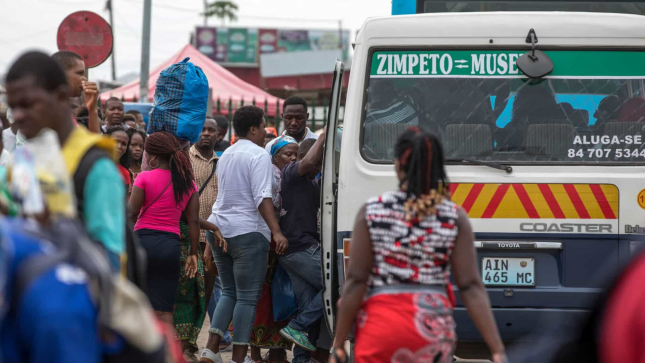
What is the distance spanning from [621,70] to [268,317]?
10.9 feet

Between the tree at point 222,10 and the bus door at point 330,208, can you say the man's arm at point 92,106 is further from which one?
the tree at point 222,10

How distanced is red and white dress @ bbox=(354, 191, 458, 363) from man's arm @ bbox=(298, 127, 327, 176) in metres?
2.84

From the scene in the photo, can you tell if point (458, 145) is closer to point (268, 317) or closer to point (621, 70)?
point (621, 70)

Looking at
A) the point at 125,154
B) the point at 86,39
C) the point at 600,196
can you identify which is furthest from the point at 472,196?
the point at 86,39

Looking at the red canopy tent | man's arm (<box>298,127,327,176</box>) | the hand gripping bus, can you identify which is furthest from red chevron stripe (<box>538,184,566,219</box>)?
the red canopy tent

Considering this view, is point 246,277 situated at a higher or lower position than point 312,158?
lower

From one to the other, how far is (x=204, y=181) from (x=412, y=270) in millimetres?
4469

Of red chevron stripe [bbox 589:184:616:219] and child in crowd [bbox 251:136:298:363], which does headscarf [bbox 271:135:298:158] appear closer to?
child in crowd [bbox 251:136:298:363]

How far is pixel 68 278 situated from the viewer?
7.04ft

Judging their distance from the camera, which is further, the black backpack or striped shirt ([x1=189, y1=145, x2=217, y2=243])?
striped shirt ([x1=189, y1=145, x2=217, y2=243])

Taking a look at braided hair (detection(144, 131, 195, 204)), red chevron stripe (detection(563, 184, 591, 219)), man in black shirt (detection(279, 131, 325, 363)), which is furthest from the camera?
man in black shirt (detection(279, 131, 325, 363))

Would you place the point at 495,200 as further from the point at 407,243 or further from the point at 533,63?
the point at 407,243

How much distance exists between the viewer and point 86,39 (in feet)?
31.1

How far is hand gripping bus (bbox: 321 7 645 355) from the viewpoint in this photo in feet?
18.1
